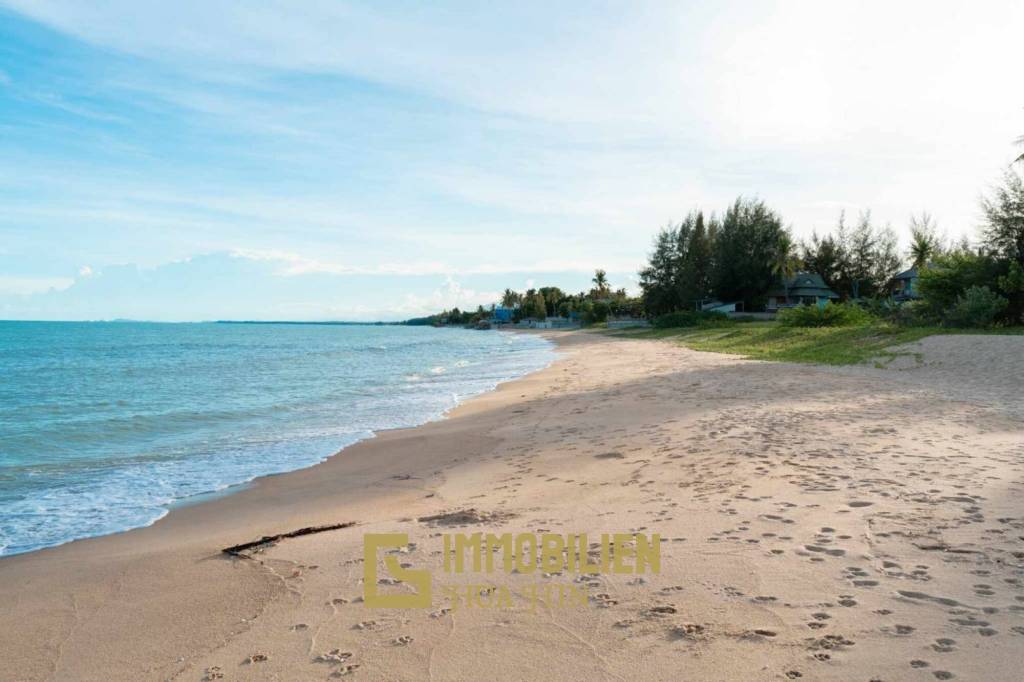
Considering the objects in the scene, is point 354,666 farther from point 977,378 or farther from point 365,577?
point 977,378

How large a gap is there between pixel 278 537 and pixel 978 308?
99.7 feet

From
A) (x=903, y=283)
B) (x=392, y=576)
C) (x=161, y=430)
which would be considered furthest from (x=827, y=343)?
(x=903, y=283)

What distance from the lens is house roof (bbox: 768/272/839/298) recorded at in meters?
68.3

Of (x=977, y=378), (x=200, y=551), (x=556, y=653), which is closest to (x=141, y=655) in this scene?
(x=200, y=551)

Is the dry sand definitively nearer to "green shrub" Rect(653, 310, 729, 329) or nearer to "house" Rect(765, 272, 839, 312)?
"green shrub" Rect(653, 310, 729, 329)

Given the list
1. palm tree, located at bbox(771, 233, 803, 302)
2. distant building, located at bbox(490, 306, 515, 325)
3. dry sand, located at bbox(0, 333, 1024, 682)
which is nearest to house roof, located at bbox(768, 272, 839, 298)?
palm tree, located at bbox(771, 233, 803, 302)

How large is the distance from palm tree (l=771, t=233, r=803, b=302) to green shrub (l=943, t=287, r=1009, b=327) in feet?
128

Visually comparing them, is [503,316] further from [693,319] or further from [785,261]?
[693,319]

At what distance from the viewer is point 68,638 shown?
4660 mm

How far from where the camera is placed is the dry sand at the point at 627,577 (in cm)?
362

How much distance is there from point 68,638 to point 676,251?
79.8m

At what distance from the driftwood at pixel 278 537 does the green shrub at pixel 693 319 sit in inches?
2115

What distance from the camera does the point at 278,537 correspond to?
21.6ft

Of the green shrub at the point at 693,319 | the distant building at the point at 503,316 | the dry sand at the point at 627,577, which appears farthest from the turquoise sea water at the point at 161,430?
the distant building at the point at 503,316
